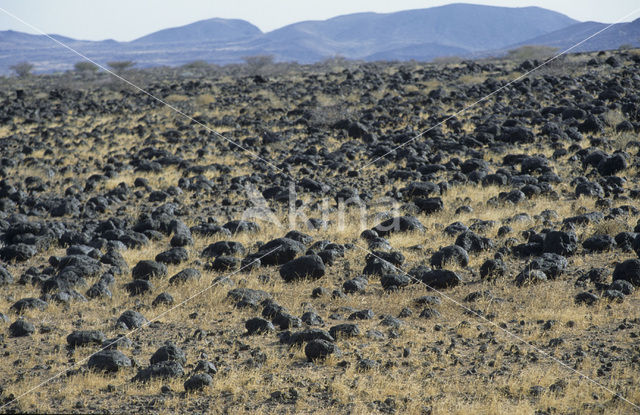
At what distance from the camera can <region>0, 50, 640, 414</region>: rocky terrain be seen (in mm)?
7398

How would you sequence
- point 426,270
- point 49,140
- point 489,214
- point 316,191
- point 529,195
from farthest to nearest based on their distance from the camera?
point 49,140 < point 316,191 < point 529,195 < point 489,214 < point 426,270

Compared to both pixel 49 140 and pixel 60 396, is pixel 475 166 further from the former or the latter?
pixel 49 140

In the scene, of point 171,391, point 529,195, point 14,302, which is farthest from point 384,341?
point 529,195

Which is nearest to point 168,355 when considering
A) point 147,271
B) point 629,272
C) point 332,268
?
point 147,271

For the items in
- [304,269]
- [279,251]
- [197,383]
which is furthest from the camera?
[279,251]

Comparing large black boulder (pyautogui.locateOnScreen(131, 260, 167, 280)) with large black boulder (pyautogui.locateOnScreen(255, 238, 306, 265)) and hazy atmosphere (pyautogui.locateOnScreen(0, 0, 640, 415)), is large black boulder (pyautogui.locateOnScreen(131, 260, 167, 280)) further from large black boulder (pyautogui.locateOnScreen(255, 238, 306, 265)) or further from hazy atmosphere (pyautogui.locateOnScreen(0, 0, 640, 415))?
large black boulder (pyautogui.locateOnScreen(255, 238, 306, 265))

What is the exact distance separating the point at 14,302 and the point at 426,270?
6.39 meters

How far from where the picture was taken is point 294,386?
7457 mm

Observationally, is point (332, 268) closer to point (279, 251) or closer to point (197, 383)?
point (279, 251)

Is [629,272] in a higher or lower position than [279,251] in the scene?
higher

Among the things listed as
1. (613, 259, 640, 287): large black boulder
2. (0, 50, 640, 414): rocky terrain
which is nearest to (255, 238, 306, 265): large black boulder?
(0, 50, 640, 414): rocky terrain

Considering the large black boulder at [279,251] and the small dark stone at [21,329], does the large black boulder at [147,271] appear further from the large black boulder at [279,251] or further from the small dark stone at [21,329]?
the small dark stone at [21,329]

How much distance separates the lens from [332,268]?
39.0 feet

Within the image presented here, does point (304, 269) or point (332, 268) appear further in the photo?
point (332, 268)
